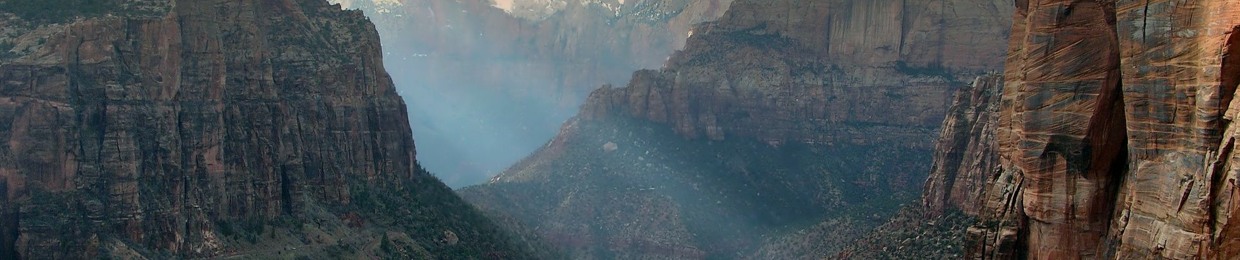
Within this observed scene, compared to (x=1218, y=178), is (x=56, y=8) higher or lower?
higher

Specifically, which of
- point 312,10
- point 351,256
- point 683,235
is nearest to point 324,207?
point 351,256

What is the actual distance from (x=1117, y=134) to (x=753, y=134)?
12426 centimetres

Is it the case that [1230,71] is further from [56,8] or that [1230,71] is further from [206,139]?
[56,8]

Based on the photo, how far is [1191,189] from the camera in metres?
34.5

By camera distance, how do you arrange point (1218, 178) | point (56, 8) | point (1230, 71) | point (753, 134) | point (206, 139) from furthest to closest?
point (753, 134) → point (206, 139) → point (56, 8) → point (1218, 178) → point (1230, 71)

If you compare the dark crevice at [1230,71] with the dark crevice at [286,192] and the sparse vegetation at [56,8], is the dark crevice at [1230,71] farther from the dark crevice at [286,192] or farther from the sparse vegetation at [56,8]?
the dark crevice at [286,192]

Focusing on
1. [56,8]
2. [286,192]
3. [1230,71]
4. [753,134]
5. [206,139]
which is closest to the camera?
[1230,71]

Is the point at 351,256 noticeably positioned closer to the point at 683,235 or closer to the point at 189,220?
the point at 189,220

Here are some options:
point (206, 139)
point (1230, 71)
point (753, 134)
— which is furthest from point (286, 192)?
point (753, 134)

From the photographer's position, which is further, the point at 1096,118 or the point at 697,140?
the point at 697,140

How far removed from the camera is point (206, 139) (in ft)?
271

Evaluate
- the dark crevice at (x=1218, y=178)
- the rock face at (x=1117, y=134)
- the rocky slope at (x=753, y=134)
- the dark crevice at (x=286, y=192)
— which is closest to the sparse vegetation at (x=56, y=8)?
the dark crevice at (x=286, y=192)

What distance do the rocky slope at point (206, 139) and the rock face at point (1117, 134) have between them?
43624 mm

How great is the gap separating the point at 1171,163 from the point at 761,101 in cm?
12598
